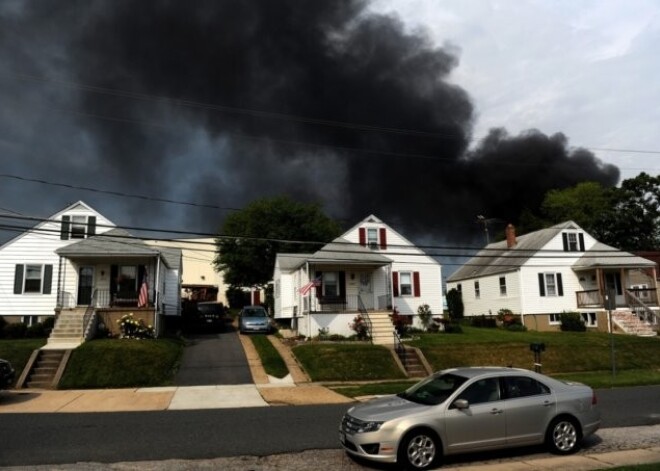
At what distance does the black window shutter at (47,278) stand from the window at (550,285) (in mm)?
31141

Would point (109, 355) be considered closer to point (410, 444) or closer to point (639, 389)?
point (410, 444)

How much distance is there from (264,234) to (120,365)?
103 feet

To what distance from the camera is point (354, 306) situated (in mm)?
30828

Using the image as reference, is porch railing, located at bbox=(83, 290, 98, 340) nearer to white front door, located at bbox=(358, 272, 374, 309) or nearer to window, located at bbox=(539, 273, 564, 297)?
white front door, located at bbox=(358, 272, 374, 309)

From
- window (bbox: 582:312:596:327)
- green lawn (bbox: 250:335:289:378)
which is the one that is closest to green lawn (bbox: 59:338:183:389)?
green lawn (bbox: 250:335:289:378)

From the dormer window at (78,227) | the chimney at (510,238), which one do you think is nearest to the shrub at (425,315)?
the chimney at (510,238)

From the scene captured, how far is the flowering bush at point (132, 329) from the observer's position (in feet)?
84.2

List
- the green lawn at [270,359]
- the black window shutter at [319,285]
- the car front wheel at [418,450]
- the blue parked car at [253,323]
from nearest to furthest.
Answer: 1. the car front wheel at [418,450]
2. the green lawn at [270,359]
3. the black window shutter at [319,285]
4. the blue parked car at [253,323]

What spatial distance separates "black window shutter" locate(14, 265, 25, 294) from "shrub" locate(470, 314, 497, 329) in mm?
30374

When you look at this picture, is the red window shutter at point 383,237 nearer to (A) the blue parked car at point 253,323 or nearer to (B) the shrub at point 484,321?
(A) the blue parked car at point 253,323

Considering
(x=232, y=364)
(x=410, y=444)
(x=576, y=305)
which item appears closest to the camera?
(x=410, y=444)

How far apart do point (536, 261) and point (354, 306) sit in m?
15.7

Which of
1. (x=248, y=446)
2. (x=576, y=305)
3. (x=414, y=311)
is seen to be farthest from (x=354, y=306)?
(x=248, y=446)

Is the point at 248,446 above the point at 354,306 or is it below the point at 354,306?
below
